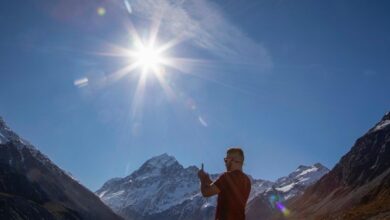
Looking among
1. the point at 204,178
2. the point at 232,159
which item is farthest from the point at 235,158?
the point at 204,178

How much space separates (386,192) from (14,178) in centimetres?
14449

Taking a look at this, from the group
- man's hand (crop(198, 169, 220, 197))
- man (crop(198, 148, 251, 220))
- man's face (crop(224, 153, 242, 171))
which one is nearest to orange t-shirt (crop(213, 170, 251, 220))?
man (crop(198, 148, 251, 220))

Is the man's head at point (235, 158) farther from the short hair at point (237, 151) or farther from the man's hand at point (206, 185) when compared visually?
the man's hand at point (206, 185)

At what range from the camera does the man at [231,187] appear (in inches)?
281

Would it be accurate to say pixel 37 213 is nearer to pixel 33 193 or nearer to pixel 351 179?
pixel 33 193

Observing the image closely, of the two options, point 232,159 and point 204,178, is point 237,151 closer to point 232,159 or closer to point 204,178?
point 232,159

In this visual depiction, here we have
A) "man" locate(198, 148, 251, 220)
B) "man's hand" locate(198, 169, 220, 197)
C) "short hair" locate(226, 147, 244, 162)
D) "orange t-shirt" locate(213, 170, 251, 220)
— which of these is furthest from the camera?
"short hair" locate(226, 147, 244, 162)

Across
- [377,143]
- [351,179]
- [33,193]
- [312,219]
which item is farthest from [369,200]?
[33,193]

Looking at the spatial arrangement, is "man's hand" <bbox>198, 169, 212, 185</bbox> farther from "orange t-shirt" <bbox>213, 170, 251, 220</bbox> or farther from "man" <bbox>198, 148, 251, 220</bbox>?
"orange t-shirt" <bbox>213, 170, 251, 220</bbox>

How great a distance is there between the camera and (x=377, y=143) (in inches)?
7825

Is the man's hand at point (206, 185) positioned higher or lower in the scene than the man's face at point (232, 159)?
lower

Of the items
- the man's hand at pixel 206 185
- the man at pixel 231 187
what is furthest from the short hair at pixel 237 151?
the man's hand at pixel 206 185

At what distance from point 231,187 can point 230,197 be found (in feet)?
0.53

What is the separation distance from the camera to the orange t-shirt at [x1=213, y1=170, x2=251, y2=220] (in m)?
7.29
